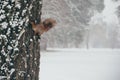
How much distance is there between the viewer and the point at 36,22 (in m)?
1.87

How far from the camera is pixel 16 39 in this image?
1.79 metres

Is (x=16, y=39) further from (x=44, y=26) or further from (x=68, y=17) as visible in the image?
(x=68, y=17)

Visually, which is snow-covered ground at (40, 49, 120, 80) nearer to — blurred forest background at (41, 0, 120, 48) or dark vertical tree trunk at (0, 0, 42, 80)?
dark vertical tree trunk at (0, 0, 42, 80)

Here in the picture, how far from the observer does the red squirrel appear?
5.67ft

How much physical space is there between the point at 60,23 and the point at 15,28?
27.3m

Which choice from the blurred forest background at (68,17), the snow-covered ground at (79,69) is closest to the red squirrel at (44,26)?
the snow-covered ground at (79,69)

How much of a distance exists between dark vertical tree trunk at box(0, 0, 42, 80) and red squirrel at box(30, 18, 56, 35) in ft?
0.08

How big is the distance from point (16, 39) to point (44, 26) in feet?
0.50

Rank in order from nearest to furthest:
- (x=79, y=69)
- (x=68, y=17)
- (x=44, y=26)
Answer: (x=44, y=26) → (x=79, y=69) → (x=68, y=17)

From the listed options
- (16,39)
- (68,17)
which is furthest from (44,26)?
(68,17)

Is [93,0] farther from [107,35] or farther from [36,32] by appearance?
[107,35]

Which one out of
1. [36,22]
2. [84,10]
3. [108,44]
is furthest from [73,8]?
[108,44]

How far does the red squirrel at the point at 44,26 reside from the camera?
173cm

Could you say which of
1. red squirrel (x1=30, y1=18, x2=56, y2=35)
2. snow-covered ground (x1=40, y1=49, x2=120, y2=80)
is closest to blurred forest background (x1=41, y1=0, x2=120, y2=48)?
snow-covered ground (x1=40, y1=49, x2=120, y2=80)
